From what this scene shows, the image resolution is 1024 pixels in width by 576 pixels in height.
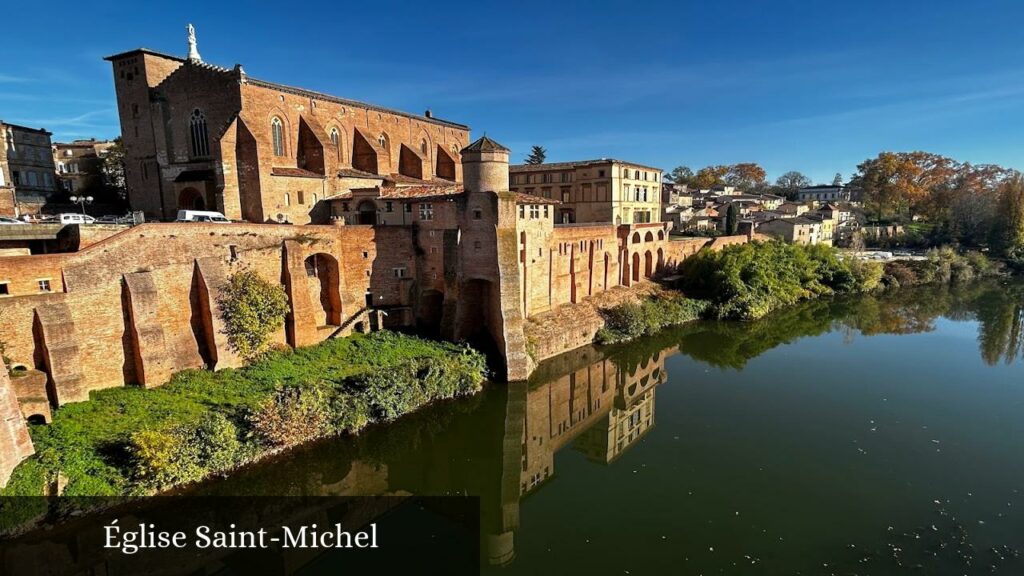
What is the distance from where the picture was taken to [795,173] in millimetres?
122562

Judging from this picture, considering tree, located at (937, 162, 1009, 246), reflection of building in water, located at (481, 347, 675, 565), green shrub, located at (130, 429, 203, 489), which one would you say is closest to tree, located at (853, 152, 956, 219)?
tree, located at (937, 162, 1009, 246)

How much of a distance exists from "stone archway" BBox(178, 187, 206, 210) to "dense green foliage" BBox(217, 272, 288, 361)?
358 inches

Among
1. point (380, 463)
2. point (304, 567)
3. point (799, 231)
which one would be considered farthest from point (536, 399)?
point (799, 231)

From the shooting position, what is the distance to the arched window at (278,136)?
2606cm

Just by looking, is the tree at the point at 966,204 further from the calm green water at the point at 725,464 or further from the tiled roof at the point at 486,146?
the tiled roof at the point at 486,146

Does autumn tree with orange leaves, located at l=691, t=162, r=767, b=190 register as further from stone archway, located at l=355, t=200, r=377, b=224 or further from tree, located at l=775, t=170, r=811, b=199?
stone archway, located at l=355, t=200, r=377, b=224

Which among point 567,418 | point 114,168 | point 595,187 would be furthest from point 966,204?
point 114,168

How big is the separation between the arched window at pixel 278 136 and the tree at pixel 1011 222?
67.5 m

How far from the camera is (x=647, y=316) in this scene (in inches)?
1182

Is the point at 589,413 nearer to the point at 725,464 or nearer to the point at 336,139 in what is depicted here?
the point at 725,464

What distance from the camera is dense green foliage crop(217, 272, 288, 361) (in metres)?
18.2

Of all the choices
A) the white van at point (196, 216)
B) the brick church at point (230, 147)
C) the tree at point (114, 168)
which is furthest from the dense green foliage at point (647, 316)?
the tree at point (114, 168)

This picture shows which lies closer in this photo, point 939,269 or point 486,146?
point 486,146

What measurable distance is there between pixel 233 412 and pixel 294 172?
46.1 ft
